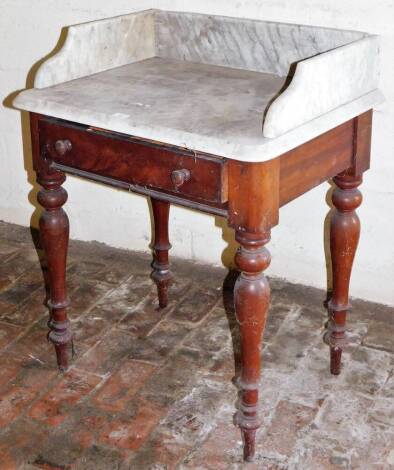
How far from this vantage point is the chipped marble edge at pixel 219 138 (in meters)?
1.85

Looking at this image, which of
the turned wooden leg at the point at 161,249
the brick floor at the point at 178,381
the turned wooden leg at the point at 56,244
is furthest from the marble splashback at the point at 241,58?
the brick floor at the point at 178,381

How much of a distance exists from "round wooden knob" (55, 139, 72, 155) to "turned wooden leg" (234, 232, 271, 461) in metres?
0.53

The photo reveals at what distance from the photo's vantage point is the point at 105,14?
3.08 meters

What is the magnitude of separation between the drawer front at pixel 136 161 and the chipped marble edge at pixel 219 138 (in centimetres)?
4

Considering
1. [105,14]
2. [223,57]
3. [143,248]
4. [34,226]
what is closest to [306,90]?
[223,57]

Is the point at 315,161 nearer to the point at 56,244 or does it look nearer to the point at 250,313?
the point at 250,313

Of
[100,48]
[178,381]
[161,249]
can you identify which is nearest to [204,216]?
[161,249]

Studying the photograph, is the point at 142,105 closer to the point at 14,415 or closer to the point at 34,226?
the point at 14,415

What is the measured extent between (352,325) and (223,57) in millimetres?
1012

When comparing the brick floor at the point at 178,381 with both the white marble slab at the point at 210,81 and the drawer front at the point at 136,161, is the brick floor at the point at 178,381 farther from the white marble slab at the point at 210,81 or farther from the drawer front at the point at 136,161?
the white marble slab at the point at 210,81

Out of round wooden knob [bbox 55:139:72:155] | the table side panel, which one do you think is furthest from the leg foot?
round wooden knob [bbox 55:139:72:155]

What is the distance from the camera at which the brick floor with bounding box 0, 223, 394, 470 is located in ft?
7.45

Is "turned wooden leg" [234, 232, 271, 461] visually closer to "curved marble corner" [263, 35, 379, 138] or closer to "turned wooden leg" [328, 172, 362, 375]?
"curved marble corner" [263, 35, 379, 138]

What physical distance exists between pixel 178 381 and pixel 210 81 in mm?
916
